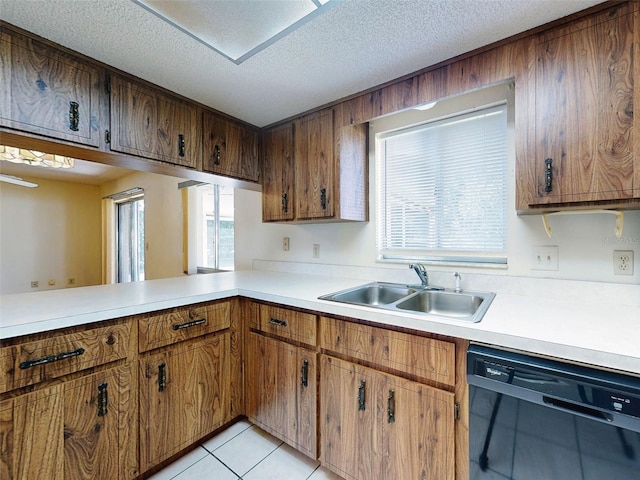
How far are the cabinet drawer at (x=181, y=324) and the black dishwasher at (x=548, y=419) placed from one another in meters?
1.35

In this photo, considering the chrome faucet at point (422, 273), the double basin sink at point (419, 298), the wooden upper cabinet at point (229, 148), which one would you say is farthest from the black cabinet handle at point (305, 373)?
the wooden upper cabinet at point (229, 148)

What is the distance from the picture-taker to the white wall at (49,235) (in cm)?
482

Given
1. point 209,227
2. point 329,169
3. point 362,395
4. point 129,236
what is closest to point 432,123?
point 329,169

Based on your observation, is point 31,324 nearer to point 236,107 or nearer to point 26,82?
point 26,82

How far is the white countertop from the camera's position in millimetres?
834

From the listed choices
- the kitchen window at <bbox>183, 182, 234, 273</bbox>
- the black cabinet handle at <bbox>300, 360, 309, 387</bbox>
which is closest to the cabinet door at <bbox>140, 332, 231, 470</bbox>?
the black cabinet handle at <bbox>300, 360, 309, 387</bbox>

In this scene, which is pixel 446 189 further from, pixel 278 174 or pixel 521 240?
pixel 278 174

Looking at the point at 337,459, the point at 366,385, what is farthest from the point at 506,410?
the point at 337,459

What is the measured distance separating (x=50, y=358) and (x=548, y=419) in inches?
70.5

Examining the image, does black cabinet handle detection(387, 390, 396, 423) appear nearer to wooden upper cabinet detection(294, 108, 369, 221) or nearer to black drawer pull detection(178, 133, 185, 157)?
wooden upper cabinet detection(294, 108, 369, 221)

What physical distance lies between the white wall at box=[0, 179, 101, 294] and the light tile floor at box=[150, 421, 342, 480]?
18.6ft

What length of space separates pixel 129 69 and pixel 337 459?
230 centimetres

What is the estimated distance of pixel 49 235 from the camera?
17.1 feet

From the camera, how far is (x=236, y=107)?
76.8 inches
